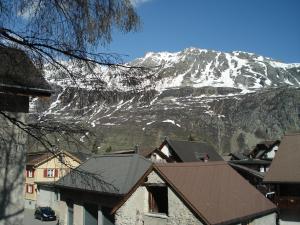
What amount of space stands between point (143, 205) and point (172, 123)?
381 ft

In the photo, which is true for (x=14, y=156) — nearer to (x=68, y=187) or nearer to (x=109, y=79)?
(x=109, y=79)

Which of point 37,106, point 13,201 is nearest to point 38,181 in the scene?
point 13,201

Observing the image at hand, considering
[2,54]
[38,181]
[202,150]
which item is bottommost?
[38,181]

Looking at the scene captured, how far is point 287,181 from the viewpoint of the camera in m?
24.1

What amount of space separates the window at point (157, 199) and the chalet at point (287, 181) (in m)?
8.36

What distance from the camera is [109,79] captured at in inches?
228

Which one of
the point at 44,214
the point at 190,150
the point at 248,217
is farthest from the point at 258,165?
the point at 248,217

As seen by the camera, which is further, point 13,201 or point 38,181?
point 38,181

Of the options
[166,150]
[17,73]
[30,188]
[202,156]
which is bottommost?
[30,188]

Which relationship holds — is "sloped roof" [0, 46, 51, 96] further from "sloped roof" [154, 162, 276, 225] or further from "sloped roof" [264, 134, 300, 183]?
"sloped roof" [264, 134, 300, 183]

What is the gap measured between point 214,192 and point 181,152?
1069 inches

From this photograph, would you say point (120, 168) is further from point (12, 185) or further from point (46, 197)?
point (46, 197)

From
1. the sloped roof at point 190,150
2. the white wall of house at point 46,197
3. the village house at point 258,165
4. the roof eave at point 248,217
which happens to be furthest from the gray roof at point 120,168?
the sloped roof at point 190,150

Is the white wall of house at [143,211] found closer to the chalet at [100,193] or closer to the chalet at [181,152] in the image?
the chalet at [100,193]
